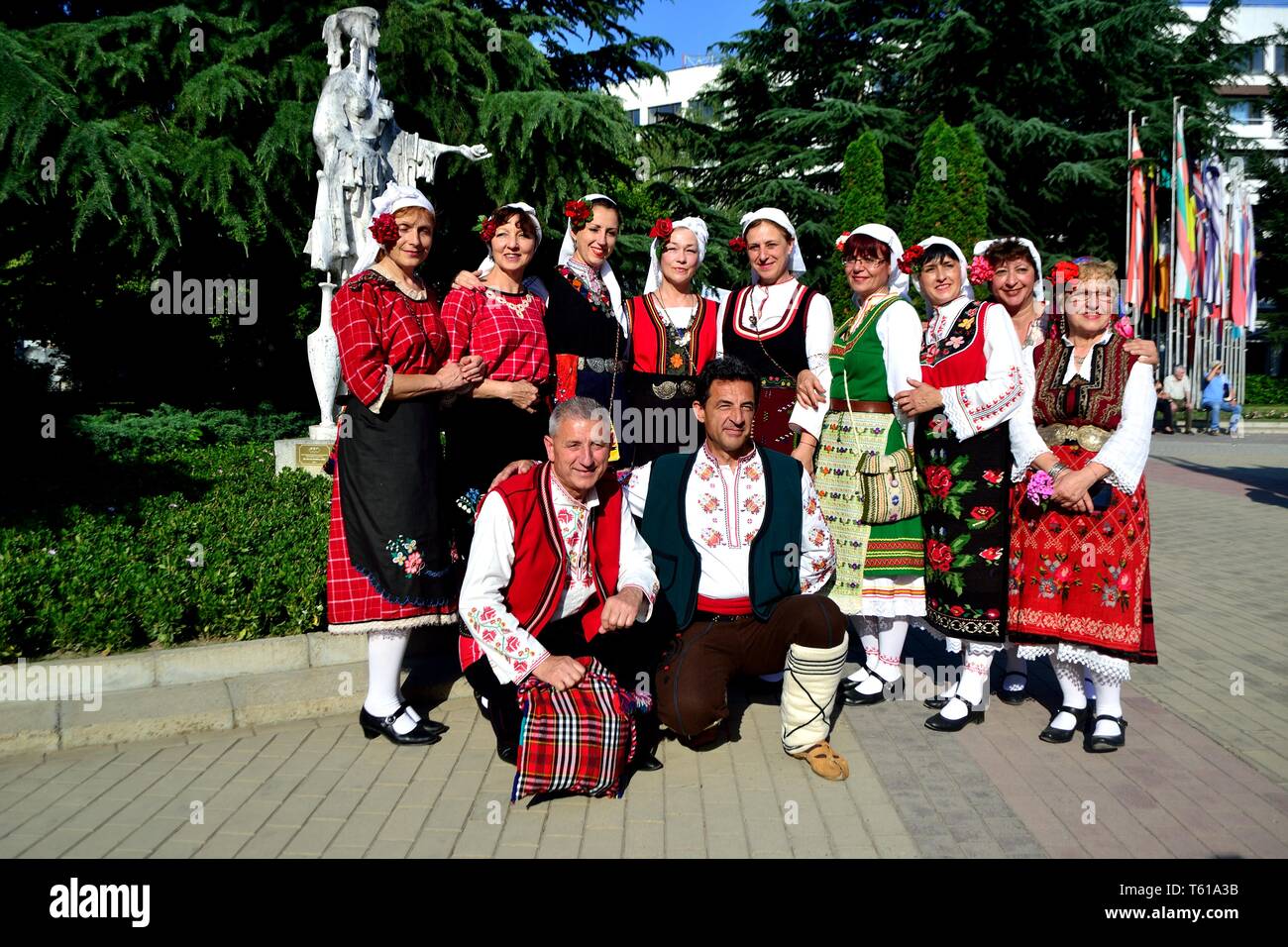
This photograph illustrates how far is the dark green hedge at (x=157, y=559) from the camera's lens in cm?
424

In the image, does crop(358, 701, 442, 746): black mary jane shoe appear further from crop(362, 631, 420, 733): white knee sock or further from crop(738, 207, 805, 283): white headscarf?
crop(738, 207, 805, 283): white headscarf

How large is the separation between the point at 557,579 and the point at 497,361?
3.47 ft

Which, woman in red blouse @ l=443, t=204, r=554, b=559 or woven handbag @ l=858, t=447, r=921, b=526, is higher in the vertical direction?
woman in red blouse @ l=443, t=204, r=554, b=559

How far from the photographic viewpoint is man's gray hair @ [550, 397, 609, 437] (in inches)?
136

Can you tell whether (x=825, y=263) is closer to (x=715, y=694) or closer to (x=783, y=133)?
(x=783, y=133)

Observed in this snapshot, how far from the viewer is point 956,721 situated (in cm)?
408

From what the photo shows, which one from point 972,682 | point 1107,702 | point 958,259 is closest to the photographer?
point 1107,702

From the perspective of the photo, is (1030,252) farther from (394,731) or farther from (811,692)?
(394,731)

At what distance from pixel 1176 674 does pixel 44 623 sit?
216 inches

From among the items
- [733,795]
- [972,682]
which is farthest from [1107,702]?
[733,795]

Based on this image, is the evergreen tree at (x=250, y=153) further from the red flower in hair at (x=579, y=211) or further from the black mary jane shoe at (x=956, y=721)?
the black mary jane shoe at (x=956, y=721)

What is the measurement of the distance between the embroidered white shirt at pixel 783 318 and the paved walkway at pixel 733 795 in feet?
5.48

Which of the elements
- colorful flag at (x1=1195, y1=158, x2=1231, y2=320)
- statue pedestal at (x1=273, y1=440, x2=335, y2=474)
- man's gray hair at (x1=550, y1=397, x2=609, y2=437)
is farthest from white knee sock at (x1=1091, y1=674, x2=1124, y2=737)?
colorful flag at (x1=1195, y1=158, x2=1231, y2=320)

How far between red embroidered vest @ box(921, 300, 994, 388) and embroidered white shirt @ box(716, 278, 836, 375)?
481 mm
